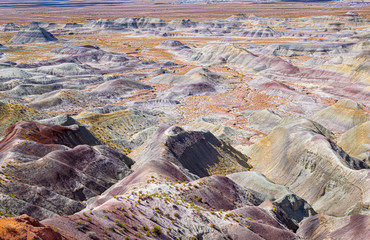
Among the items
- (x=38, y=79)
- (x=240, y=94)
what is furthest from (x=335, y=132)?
(x=38, y=79)

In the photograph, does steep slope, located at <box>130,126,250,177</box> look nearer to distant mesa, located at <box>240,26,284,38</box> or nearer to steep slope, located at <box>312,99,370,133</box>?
steep slope, located at <box>312,99,370,133</box>

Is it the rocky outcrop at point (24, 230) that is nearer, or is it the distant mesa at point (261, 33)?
the rocky outcrop at point (24, 230)

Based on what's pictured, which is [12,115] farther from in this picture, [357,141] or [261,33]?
[261,33]

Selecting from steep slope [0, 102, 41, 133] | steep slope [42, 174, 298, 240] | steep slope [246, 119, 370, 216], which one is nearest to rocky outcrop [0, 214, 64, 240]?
steep slope [42, 174, 298, 240]

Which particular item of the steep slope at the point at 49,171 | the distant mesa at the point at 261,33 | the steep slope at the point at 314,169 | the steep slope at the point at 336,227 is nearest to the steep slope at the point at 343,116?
the steep slope at the point at 314,169

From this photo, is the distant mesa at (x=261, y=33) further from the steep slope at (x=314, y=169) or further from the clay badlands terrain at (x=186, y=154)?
Result: the steep slope at (x=314, y=169)

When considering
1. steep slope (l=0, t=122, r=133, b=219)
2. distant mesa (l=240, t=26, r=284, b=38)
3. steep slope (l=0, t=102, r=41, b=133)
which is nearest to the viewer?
steep slope (l=0, t=122, r=133, b=219)

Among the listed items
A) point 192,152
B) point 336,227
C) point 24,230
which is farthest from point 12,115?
point 336,227

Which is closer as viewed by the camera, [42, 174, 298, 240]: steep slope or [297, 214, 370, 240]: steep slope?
[42, 174, 298, 240]: steep slope
